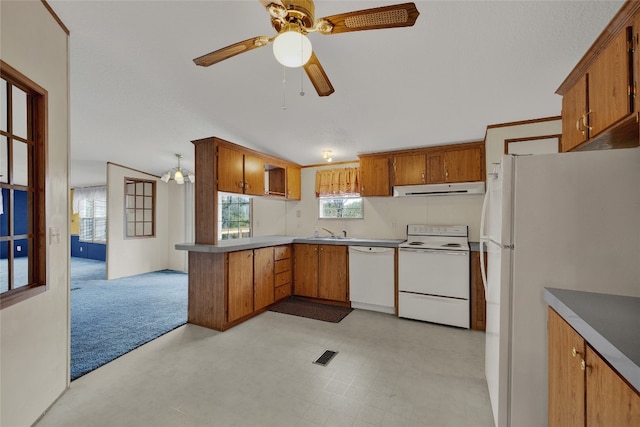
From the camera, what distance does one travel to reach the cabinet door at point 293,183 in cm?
484

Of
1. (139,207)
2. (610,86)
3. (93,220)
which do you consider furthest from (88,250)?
(610,86)

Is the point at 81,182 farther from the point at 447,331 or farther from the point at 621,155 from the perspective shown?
the point at 621,155

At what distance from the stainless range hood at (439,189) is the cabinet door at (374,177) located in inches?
7.1

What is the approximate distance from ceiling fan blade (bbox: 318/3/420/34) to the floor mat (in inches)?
121

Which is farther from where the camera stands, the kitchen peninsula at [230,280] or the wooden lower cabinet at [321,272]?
the wooden lower cabinet at [321,272]

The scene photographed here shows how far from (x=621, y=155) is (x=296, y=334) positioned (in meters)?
2.94

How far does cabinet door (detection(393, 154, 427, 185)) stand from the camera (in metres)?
3.94

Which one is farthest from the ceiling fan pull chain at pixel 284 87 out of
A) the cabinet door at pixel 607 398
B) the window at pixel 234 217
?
the window at pixel 234 217

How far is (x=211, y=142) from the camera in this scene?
3.33m

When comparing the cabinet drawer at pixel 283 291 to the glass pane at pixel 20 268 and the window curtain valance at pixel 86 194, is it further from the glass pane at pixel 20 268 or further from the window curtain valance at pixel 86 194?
the window curtain valance at pixel 86 194

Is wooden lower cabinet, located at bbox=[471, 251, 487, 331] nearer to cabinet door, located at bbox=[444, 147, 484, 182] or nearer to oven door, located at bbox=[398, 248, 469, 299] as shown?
oven door, located at bbox=[398, 248, 469, 299]

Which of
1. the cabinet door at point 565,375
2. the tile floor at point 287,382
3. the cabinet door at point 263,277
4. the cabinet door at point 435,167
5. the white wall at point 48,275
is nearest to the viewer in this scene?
the cabinet door at point 565,375

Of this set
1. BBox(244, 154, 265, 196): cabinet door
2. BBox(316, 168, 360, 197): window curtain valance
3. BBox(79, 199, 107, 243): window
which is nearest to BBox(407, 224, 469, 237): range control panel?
BBox(316, 168, 360, 197): window curtain valance

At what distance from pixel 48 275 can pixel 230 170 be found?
2.06m
